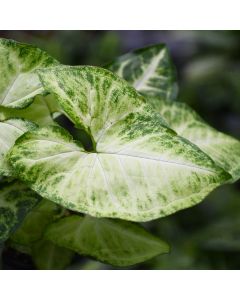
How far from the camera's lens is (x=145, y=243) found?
77 cm

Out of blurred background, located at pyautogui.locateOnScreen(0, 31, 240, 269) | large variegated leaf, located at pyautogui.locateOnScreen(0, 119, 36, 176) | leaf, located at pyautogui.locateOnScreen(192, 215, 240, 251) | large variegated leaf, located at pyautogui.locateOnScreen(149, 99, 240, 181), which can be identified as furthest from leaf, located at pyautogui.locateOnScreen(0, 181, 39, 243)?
leaf, located at pyautogui.locateOnScreen(192, 215, 240, 251)

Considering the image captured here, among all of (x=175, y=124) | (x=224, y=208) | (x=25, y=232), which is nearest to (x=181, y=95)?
(x=224, y=208)

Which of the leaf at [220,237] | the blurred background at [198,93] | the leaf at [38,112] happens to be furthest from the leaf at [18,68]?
the leaf at [220,237]

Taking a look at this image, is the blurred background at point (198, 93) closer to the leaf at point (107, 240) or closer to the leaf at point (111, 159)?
the leaf at point (107, 240)

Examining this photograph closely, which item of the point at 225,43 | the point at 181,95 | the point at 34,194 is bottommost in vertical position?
the point at 181,95

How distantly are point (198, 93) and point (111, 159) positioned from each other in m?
1.81

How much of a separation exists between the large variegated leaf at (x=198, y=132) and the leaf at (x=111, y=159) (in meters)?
0.19

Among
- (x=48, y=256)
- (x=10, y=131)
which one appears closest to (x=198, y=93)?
(x=48, y=256)

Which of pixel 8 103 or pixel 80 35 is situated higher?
pixel 8 103

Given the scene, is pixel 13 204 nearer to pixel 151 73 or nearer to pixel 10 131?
pixel 10 131

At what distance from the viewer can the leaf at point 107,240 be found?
76cm

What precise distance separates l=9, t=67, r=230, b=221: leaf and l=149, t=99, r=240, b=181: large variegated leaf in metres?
0.19
